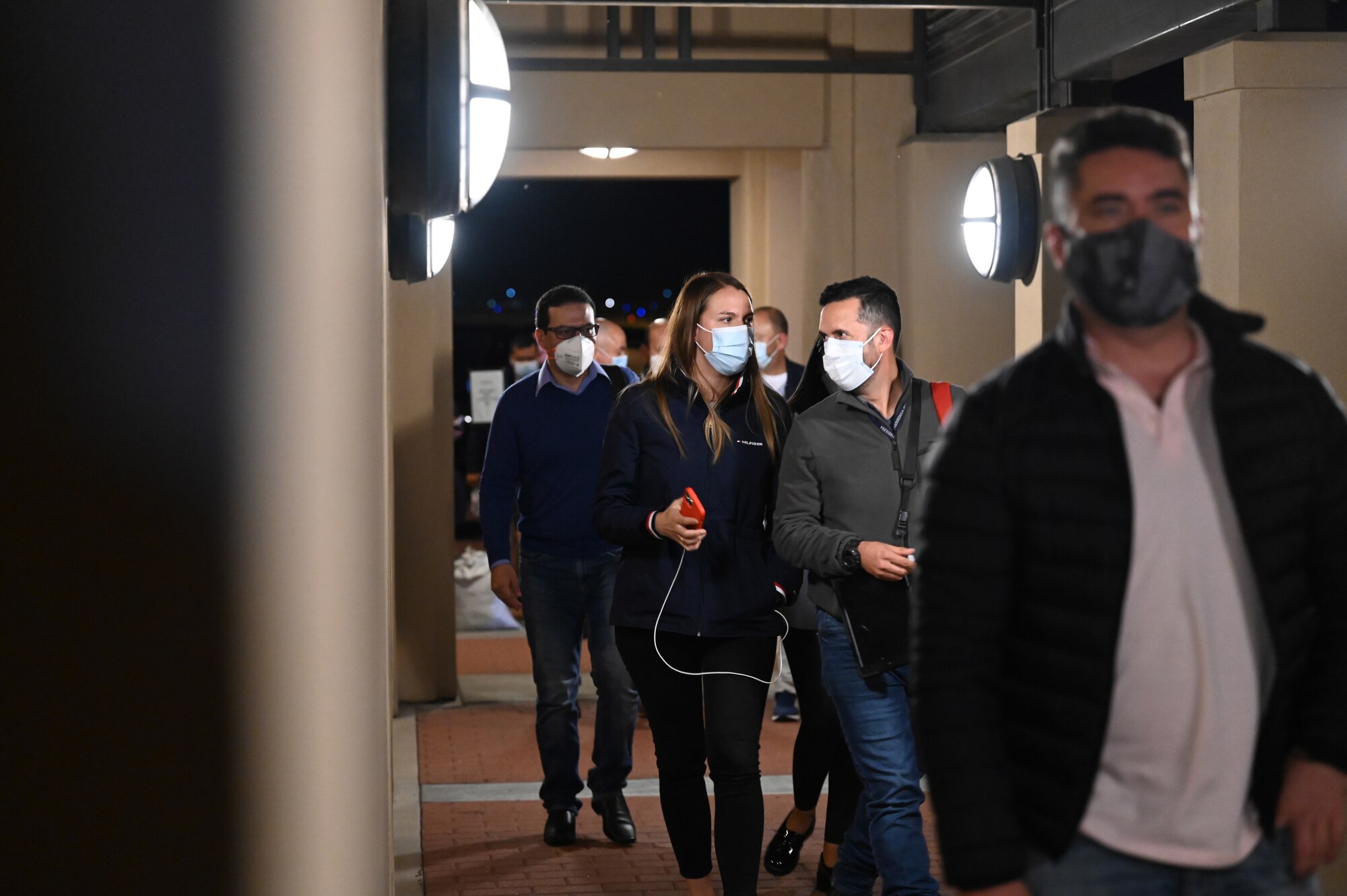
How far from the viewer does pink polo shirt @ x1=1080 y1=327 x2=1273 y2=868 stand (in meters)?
2.13

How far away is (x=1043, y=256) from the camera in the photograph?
24.0ft

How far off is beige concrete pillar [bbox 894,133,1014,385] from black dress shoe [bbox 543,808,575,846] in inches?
169

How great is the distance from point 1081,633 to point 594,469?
4339mm

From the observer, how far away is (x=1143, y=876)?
2152 millimetres

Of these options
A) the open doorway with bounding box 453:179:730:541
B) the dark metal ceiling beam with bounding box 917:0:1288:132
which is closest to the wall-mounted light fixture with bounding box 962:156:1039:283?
the dark metal ceiling beam with bounding box 917:0:1288:132

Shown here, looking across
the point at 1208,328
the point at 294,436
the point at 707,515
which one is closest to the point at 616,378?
the point at 707,515

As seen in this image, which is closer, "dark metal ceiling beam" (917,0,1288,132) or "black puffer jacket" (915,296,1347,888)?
"black puffer jacket" (915,296,1347,888)

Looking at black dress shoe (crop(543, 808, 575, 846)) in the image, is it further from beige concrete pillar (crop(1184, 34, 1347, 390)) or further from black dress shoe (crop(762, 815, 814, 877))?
beige concrete pillar (crop(1184, 34, 1347, 390))

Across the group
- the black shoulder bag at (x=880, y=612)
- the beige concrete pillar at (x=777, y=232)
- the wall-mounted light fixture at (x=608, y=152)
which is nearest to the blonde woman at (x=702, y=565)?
the black shoulder bag at (x=880, y=612)

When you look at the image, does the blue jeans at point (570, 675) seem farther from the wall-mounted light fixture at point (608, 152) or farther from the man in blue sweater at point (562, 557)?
the wall-mounted light fixture at point (608, 152)

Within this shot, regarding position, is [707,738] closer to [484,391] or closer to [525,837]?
[525,837]

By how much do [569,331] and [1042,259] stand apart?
7.49 ft

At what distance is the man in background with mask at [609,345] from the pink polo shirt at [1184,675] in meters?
6.55

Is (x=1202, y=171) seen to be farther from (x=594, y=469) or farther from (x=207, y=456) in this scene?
(x=207, y=456)
